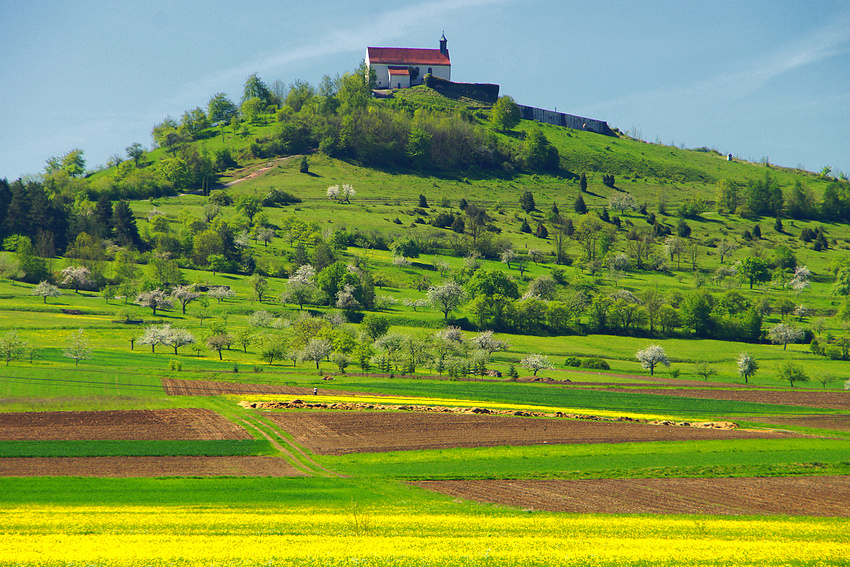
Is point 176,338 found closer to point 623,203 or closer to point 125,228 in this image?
point 125,228

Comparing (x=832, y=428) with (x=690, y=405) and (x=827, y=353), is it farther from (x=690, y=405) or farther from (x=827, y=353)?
(x=827, y=353)

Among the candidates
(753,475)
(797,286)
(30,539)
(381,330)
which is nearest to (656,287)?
(797,286)

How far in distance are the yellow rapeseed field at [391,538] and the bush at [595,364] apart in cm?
6107

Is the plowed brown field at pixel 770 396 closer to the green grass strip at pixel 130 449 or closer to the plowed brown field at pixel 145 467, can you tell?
the green grass strip at pixel 130 449

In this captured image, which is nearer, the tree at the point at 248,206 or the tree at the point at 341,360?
the tree at the point at 341,360

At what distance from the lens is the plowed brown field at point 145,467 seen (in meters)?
37.4

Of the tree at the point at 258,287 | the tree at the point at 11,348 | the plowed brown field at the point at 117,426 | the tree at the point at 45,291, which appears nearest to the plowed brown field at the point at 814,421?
the plowed brown field at the point at 117,426

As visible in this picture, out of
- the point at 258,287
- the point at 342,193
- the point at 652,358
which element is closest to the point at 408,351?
the point at 652,358

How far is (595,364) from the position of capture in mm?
92500

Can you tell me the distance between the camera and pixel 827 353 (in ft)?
330

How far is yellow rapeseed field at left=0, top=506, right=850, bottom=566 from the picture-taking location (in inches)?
880

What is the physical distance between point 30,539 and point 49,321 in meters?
80.5

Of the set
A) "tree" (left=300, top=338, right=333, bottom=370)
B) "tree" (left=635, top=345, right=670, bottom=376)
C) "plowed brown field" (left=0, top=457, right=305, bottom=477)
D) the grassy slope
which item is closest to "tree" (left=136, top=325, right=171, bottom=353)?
the grassy slope

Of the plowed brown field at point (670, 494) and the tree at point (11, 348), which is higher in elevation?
the tree at point (11, 348)
